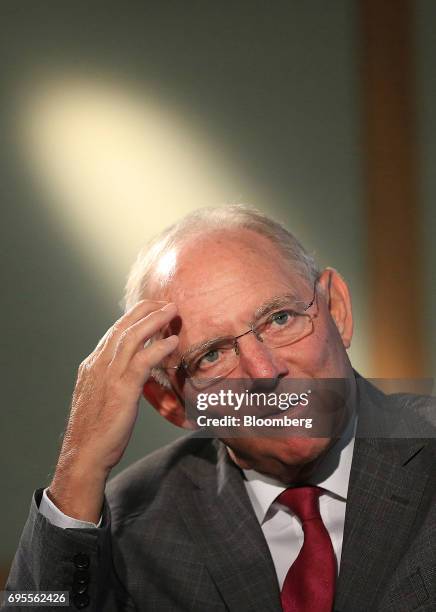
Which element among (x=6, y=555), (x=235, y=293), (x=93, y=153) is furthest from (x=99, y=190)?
(x=6, y=555)

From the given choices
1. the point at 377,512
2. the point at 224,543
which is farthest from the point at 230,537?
the point at 377,512

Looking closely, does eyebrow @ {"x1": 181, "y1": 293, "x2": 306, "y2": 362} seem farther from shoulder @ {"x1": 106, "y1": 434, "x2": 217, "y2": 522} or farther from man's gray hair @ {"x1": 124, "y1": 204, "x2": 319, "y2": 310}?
shoulder @ {"x1": 106, "y1": 434, "x2": 217, "y2": 522}

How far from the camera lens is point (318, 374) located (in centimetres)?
114

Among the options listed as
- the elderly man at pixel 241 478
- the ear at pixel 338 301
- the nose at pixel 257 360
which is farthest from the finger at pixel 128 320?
the ear at pixel 338 301

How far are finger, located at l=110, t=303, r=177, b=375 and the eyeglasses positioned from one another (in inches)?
2.8

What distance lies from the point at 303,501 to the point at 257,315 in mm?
296

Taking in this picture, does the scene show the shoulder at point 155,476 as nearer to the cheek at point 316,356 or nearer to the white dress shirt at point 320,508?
the white dress shirt at point 320,508

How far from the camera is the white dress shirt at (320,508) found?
1.18 meters

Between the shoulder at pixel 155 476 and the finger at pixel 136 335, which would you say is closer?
the finger at pixel 136 335

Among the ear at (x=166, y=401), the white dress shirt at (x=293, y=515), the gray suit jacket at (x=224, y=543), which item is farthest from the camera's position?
the ear at (x=166, y=401)

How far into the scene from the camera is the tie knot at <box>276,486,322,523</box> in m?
1.18

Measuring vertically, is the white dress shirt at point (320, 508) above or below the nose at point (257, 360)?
below

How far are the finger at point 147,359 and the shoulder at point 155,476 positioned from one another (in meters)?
0.26

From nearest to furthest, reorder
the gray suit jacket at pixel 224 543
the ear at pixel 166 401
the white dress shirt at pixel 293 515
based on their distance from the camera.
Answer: the gray suit jacket at pixel 224 543, the white dress shirt at pixel 293 515, the ear at pixel 166 401
